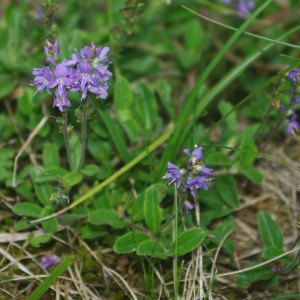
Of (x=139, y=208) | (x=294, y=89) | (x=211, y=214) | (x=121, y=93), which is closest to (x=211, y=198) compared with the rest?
(x=211, y=214)

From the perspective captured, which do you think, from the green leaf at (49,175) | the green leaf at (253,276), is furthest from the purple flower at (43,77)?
the green leaf at (253,276)

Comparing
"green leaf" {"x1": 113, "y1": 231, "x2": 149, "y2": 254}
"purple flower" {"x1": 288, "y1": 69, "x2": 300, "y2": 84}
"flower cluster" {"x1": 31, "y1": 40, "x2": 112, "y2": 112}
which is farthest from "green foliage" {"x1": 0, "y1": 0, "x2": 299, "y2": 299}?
"flower cluster" {"x1": 31, "y1": 40, "x2": 112, "y2": 112}

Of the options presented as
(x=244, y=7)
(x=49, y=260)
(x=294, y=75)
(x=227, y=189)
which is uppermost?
(x=244, y=7)

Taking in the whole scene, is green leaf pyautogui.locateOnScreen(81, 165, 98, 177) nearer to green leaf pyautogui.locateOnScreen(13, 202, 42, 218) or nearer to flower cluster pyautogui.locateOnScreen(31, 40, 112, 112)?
green leaf pyautogui.locateOnScreen(13, 202, 42, 218)

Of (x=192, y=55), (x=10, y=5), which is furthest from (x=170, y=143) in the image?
(x=10, y=5)

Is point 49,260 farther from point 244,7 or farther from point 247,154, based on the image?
point 244,7

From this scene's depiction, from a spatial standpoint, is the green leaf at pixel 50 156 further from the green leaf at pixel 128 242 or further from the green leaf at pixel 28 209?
the green leaf at pixel 128 242
